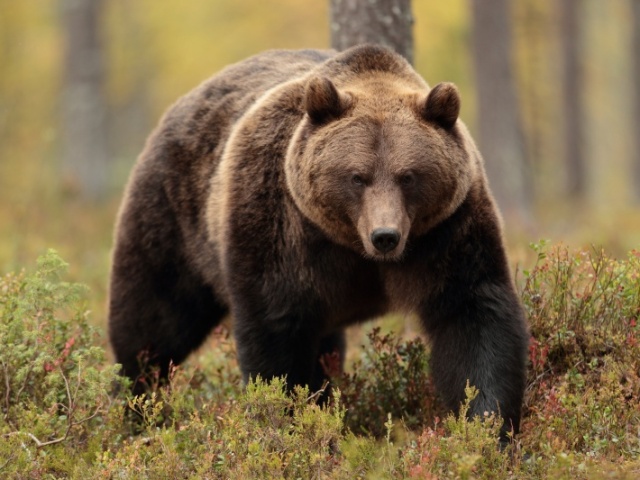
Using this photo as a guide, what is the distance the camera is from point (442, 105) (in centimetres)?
501

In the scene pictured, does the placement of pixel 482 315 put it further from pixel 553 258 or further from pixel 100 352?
pixel 100 352

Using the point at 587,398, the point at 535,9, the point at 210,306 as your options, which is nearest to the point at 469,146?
the point at 587,398

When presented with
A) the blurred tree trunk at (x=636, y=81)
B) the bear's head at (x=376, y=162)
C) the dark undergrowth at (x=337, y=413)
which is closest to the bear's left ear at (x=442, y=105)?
the bear's head at (x=376, y=162)

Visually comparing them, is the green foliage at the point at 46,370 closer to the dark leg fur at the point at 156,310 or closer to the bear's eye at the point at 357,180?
the dark leg fur at the point at 156,310

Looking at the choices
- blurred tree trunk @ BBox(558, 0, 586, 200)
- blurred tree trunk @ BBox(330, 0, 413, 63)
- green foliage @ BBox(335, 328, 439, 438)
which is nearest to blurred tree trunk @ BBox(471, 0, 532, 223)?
blurred tree trunk @ BBox(330, 0, 413, 63)

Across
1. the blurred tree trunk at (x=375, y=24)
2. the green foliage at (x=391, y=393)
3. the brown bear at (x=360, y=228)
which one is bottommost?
the green foliage at (x=391, y=393)

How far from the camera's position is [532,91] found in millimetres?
26188

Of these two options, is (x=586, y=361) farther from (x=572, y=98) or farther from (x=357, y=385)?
(x=572, y=98)

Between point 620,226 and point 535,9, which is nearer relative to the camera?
point 620,226

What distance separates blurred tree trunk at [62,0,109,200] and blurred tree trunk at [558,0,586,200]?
1227cm

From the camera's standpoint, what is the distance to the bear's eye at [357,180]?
489 cm

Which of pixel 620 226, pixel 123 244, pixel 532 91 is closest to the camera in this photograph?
pixel 123 244

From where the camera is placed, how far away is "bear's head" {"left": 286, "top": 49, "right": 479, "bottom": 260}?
15.9ft

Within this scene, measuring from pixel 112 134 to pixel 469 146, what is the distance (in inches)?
1525
